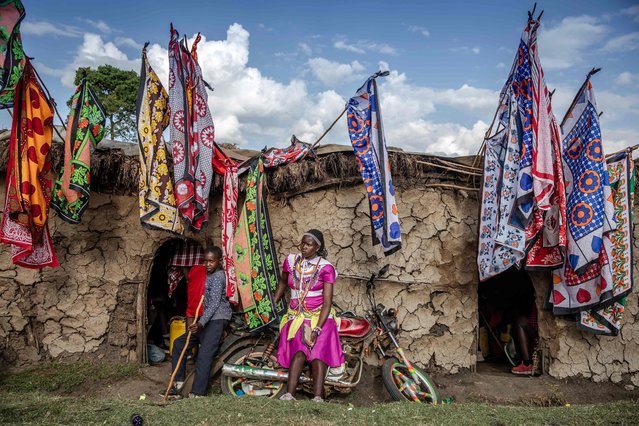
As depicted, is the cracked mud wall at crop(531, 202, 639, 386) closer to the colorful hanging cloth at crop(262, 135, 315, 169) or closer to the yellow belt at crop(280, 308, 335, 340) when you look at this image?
the yellow belt at crop(280, 308, 335, 340)

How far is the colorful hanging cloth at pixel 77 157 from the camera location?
199 inches

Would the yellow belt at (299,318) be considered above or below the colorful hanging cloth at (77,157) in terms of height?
below

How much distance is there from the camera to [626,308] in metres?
5.72

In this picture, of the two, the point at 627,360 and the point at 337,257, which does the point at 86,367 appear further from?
the point at 627,360

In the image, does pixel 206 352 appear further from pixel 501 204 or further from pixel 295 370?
pixel 501 204

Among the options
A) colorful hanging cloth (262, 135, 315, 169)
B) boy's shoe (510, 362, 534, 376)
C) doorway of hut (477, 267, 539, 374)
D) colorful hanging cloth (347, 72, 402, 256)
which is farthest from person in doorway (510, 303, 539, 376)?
colorful hanging cloth (262, 135, 315, 169)

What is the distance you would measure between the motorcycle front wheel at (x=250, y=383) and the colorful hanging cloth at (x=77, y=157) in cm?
238

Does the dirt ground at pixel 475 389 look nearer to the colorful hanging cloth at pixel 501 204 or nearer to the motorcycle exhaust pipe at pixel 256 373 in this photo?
the motorcycle exhaust pipe at pixel 256 373

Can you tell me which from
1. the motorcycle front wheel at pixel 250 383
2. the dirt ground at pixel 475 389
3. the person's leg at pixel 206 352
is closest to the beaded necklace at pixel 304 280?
the motorcycle front wheel at pixel 250 383

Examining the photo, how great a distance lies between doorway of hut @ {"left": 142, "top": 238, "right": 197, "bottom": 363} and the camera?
20.6ft

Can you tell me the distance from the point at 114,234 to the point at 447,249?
14.0 feet

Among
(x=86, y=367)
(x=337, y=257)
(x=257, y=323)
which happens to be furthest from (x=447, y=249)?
(x=86, y=367)

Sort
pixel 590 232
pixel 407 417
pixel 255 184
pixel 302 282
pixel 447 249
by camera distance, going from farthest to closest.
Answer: pixel 447 249 → pixel 255 184 → pixel 590 232 → pixel 302 282 → pixel 407 417

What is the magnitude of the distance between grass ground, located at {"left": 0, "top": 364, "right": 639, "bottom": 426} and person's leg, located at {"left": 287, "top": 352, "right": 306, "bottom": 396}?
416 mm
